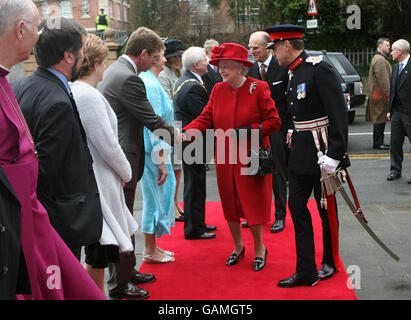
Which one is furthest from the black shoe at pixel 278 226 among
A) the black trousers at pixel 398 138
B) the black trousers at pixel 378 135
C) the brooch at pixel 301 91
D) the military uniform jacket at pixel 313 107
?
the black trousers at pixel 378 135

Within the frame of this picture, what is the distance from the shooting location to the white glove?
4.15 meters

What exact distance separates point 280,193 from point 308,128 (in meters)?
1.92

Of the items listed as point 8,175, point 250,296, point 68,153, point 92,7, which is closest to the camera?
point 8,175

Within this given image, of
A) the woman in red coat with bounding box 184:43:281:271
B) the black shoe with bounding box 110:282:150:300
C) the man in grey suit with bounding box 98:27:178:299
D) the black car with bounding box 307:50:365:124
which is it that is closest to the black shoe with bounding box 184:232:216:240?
the woman in red coat with bounding box 184:43:281:271

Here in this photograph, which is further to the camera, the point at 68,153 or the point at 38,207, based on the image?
the point at 68,153

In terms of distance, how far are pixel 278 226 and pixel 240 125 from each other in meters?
1.66

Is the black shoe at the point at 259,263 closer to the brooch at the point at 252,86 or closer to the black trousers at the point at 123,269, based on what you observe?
the black trousers at the point at 123,269

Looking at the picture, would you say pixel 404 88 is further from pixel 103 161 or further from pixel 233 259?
pixel 103 161

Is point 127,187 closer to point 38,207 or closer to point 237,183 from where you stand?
point 237,183

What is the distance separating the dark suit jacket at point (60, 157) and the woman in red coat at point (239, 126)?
1.99m

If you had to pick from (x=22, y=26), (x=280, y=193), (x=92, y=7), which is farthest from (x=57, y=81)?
(x=92, y=7)

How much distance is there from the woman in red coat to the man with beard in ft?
6.26

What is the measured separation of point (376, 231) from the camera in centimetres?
574

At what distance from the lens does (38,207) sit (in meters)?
2.35
